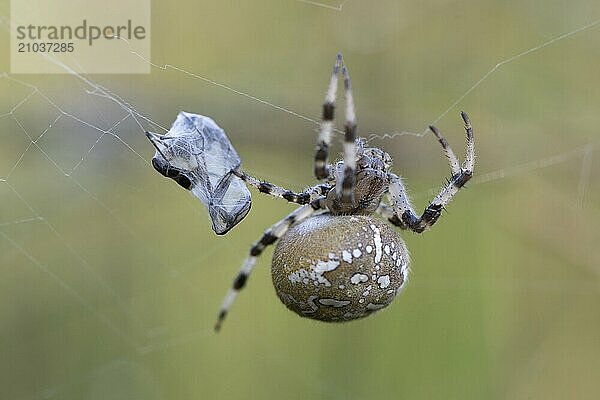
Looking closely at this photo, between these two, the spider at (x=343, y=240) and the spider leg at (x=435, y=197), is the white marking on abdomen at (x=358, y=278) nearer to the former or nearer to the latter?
the spider at (x=343, y=240)

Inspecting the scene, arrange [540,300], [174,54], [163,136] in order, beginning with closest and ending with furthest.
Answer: [163,136] < [174,54] < [540,300]

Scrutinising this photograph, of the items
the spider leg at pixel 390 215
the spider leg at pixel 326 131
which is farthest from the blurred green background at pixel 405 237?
the spider leg at pixel 326 131

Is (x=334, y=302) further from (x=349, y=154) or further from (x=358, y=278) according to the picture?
(x=349, y=154)

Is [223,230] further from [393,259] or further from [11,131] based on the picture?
[11,131]

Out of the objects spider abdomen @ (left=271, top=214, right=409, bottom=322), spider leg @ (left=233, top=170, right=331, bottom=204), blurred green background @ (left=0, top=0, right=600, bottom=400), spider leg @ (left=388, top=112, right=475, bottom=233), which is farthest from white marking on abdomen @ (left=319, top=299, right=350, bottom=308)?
blurred green background @ (left=0, top=0, right=600, bottom=400)

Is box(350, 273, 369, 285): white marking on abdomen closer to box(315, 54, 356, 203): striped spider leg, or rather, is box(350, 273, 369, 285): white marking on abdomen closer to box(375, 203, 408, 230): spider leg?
box(315, 54, 356, 203): striped spider leg

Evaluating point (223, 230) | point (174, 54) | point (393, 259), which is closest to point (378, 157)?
point (393, 259)

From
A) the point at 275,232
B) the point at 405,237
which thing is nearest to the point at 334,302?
the point at 275,232
